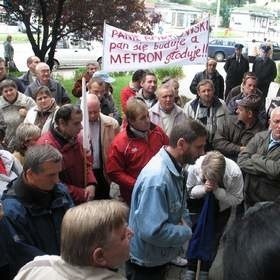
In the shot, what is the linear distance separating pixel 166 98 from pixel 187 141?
2409mm

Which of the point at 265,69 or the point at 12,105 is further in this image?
the point at 265,69

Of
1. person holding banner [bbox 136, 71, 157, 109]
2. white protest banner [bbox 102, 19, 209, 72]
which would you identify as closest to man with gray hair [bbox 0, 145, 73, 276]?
person holding banner [bbox 136, 71, 157, 109]

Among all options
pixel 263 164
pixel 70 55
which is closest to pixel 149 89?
pixel 263 164

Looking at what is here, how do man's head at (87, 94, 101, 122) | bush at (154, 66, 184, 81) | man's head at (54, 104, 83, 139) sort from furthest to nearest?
bush at (154, 66, 184, 81), man's head at (87, 94, 101, 122), man's head at (54, 104, 83, 139)

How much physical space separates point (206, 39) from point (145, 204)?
4883 mm

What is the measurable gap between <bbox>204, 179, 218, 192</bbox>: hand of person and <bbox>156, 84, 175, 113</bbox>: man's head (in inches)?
71.6

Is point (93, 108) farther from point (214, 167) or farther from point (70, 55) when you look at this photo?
point (70, 55)

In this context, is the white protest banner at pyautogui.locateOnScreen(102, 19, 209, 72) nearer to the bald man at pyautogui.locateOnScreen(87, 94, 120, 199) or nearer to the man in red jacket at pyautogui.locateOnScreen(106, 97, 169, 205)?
the bald man at pyautogui.locateOnScreen(87, 94, 120, 199)

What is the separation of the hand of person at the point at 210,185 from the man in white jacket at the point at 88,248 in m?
1.84

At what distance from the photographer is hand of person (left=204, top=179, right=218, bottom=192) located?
371cm

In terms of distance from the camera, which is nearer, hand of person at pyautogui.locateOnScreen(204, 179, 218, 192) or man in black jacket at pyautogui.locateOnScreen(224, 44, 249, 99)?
hand of person at pyautogui.locateOnScreen(204, 179, 218, 192)

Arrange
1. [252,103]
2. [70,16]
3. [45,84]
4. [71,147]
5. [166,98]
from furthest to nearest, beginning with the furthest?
[70,16] < [45,84] < [166,98] < [252,103] < [71,147]

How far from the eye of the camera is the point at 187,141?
3000 millimetres

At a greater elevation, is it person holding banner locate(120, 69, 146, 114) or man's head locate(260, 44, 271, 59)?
man's head locate(260, 44, 271, 59)
